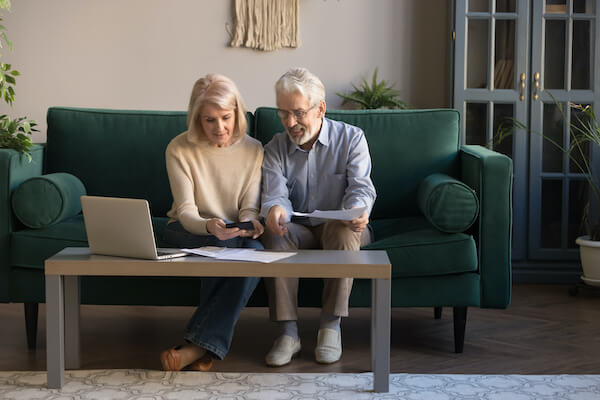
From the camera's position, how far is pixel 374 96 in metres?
4.29

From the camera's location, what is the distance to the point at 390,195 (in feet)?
10.4

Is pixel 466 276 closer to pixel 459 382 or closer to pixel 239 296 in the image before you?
pixel 459 382

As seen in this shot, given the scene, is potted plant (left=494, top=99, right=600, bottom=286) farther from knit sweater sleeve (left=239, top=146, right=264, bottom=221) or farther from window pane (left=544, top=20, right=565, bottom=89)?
knit sweater sleeve (left=239, top=146, right=264, bottom=221)

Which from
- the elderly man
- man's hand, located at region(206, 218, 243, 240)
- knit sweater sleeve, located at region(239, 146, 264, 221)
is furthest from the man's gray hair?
man's hand, located at region(206, 218, 243, 240)

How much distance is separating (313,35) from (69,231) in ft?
7.43

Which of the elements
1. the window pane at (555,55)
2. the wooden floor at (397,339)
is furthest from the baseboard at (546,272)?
the window pane at (555,55)

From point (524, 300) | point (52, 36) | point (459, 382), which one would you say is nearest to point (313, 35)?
point (52, 36)

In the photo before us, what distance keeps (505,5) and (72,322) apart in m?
2.87

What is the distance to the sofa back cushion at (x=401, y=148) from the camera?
10.4ft

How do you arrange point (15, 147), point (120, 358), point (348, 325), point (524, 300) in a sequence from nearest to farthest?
point (120, 358), point (15, 147), point (348, 325), point (524, 300)

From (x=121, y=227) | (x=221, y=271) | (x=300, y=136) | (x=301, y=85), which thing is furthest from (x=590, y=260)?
(x=121, y=227)

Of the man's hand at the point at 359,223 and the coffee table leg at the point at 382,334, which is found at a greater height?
the man's hand at the point at 359,223

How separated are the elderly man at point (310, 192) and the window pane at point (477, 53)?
1586mm

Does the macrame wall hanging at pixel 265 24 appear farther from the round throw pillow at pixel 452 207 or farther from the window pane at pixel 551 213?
the round throw pillow at pixel 452 207
